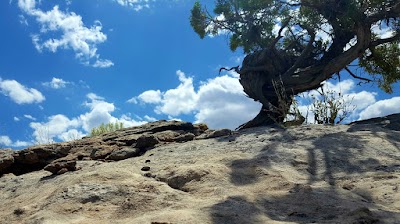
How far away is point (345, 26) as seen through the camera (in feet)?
29.7

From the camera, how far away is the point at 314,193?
3.52 metres

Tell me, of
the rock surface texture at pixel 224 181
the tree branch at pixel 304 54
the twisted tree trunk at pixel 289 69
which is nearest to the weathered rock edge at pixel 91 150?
the rock surface texture at pixel 224 181

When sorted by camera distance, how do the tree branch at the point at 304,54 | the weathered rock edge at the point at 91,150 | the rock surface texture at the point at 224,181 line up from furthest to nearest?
the tree branch at the point at 304,54, the weathered rock edge at the point at 91,150, the rock surface texture at the point at 224,181

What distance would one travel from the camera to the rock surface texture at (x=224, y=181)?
312cm

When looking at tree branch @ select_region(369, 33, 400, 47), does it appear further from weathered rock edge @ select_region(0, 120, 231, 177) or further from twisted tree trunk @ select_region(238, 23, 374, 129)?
weathered rock edge @ select_region(0, 120, 231, 177)

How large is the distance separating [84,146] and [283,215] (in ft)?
16.0

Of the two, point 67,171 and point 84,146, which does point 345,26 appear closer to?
point 84,146

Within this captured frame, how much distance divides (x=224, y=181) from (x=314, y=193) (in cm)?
85

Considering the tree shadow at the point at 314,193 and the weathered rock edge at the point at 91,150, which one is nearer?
the tree shadow at the point at 314,193

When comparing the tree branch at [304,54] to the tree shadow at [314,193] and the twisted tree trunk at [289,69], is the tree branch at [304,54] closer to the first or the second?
the twisted tree trunk at [289,69]

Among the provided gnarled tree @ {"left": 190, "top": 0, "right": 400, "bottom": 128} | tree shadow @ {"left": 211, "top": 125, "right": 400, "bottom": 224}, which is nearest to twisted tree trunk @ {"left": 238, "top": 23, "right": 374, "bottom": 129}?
gnarled tree @ {"left": 190, "top": 0, "right": 400, "bottom": 128}

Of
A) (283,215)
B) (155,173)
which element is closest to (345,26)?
(155,173)

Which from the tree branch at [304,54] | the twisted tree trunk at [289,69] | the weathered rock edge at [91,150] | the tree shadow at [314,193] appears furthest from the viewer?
the tree branch at [304,54]

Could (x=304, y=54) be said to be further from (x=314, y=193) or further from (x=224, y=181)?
(x=314, y=193)
